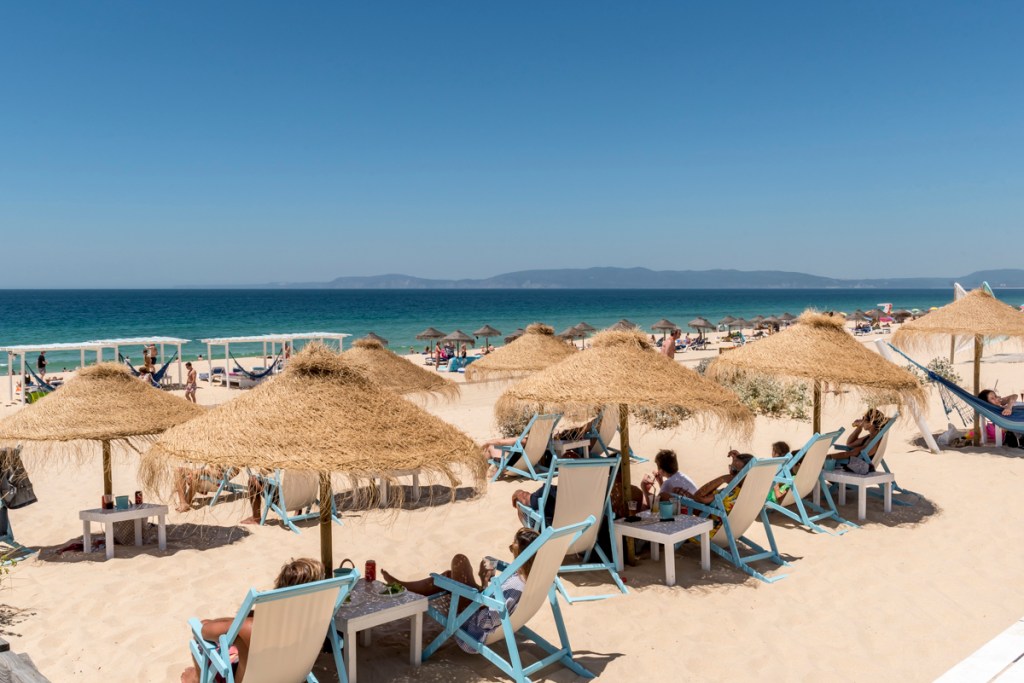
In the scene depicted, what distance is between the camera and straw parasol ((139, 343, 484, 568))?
142 inches

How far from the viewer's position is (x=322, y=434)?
372 cm

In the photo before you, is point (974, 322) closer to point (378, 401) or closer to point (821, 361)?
point (821, 361)

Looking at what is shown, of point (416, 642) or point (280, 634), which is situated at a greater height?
point (280, 634)

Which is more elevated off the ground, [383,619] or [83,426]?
[83,426]

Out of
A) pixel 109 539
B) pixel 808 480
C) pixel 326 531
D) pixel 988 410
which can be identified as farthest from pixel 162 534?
pixel 988 410

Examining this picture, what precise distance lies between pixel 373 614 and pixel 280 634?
0.63m

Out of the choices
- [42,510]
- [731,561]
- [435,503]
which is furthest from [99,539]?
[731,561]

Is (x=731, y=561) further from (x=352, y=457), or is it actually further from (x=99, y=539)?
(x=99, y=539)

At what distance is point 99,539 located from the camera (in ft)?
20.5

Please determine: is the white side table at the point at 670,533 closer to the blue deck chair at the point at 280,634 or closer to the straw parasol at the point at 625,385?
the straw parasol at the point at 625,385

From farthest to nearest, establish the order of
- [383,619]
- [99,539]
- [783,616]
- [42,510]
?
[42,510] → [99,539] → [783,616] → [383,619]

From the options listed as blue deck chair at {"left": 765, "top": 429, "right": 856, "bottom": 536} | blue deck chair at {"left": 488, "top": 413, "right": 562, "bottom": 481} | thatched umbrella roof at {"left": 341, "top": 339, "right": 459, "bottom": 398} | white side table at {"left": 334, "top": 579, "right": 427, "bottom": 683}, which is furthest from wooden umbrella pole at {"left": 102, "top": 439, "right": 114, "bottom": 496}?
blue deck chair at {"left": 765, "top": 429, "right": 856, "bottom": 536}

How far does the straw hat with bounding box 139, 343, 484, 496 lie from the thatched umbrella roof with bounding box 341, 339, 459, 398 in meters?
3.99

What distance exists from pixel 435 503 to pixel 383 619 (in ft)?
12.2
